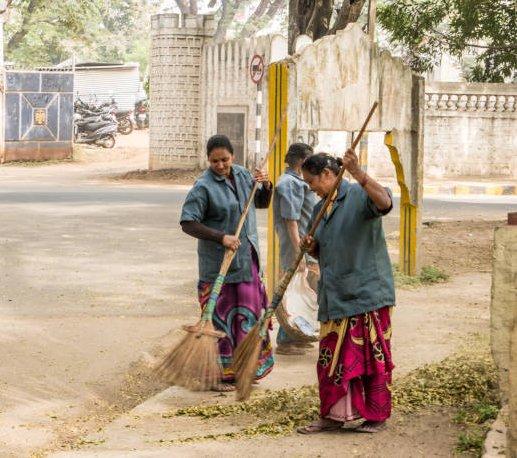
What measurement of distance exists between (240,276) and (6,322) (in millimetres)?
2814

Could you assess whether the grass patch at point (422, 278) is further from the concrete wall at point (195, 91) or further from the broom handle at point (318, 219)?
the concrete wall at point (195, 91)

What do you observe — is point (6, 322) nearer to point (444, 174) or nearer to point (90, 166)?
point (444, 174)

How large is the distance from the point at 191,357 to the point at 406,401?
1.15 m

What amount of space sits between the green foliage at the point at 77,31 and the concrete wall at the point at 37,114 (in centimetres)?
269

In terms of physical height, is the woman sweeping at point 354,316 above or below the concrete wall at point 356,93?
below

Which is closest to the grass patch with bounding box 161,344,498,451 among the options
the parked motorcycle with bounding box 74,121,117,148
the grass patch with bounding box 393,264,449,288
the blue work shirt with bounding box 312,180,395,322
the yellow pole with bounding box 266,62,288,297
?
the blue work shirt with bounding box 312,180,395,322

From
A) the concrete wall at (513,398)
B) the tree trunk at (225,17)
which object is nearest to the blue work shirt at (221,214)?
the concrete wall at (513,398)

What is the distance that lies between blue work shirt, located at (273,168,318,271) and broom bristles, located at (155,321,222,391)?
1559 millimetres

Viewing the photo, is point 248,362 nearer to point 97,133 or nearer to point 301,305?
point 301,305

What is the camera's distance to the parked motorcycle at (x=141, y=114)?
40750 millimetres

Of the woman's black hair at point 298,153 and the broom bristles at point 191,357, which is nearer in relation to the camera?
the broom bristles at point 191,357

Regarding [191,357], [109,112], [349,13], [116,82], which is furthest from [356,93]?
[116,82]

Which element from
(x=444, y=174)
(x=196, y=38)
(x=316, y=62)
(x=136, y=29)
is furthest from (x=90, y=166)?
(x=136, y=29)

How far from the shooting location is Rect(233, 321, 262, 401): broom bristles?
6051 mm
